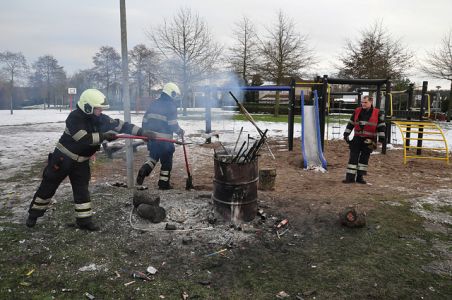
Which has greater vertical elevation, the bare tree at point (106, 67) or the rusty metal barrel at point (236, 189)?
the bare tree at point (106, 67)

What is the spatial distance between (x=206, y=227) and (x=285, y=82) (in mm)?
22702

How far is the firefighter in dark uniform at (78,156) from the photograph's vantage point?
4.26m

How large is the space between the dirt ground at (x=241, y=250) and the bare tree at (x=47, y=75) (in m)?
47.2

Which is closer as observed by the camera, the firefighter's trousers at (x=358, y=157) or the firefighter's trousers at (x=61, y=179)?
the firefighter's trousers at (x=61, y=179)

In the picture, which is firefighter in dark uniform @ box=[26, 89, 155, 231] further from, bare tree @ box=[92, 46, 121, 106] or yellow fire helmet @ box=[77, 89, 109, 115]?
bare tree @ box=[92, 46, 121, 106]

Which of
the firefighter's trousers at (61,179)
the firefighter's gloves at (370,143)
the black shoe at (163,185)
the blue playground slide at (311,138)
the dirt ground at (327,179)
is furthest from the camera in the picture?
the blue playground slide at (311,138)

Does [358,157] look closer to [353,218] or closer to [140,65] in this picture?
[353,218]

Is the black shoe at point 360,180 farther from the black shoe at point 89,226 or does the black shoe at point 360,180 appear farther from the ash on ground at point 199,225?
→ the black shoe at point 89,226

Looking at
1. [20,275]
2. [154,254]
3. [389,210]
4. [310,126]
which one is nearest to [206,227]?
[154,254]

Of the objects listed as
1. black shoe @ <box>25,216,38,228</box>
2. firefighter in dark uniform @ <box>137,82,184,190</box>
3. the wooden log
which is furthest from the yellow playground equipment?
black shoe @ <box>25,216,38,228</box>

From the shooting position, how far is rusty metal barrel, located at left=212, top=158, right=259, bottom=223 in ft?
14.8

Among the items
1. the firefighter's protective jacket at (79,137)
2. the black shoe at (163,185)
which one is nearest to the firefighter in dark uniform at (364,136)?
the black shoe at (163,185)

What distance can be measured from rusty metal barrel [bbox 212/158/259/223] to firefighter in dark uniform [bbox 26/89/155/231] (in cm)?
166

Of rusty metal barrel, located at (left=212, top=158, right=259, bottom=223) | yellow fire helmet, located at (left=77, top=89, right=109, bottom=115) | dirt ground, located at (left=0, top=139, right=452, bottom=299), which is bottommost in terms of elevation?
dirt ground, located at (left=0, top=139, right=452, bottom=299)
